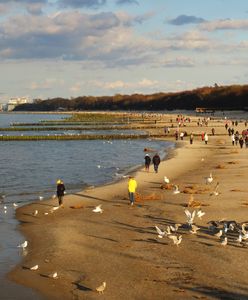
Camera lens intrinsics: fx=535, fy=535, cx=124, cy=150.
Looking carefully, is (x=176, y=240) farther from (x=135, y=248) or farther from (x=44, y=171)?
(x=44, y=171)

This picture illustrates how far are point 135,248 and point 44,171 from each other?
26.4 metres

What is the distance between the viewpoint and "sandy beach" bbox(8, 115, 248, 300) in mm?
13602

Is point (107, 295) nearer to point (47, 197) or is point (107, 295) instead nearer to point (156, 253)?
point (156, 253)

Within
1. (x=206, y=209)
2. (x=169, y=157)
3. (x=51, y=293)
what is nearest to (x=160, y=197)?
(x=206, y=209)

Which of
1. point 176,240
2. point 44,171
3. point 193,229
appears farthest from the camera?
point 44,171

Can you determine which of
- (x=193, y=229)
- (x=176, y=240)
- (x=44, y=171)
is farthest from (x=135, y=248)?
(x=44, y=171)

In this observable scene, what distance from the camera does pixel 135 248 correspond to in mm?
17109

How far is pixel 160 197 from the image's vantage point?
26.4 m

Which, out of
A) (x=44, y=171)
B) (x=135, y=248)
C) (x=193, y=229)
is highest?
(x=193, y=229)

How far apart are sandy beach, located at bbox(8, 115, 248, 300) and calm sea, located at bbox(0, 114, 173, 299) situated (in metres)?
0.64

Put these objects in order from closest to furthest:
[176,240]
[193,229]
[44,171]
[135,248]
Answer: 1. [176,240]
2. [135,248]
3. [193,229]
4. [44,171]

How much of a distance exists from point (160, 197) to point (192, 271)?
38.8 feet

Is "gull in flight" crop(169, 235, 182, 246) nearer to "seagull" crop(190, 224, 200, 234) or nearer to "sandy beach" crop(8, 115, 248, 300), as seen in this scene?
"sandy beach" crop(8, 115, 248, 300)

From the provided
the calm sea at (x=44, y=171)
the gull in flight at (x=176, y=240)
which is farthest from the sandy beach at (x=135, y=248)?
the calm sea at (x=44, y=171)
